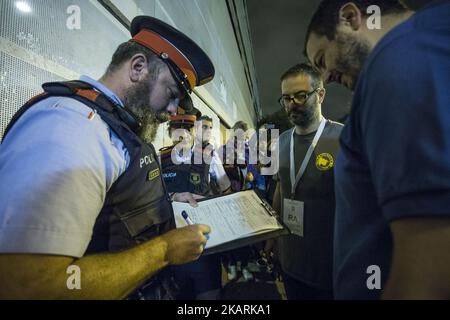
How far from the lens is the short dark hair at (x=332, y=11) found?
0.72 meters

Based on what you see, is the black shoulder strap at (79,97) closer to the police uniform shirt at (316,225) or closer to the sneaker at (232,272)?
the police uniform shirt at (316,225)

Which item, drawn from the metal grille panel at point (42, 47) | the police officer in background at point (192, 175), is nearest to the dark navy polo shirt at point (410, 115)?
the metal grille panel at point (42, 47)

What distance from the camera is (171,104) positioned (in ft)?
4.17

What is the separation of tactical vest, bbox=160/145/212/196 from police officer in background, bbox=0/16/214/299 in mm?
1421

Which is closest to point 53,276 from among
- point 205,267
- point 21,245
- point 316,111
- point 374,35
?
point 21,245

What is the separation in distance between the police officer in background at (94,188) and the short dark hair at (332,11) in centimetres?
66

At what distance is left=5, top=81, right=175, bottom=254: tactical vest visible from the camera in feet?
2.78

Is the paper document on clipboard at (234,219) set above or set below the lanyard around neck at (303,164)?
below

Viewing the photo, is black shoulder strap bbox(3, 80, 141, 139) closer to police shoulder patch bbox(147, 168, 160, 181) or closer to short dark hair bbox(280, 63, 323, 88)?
police shoulder patch bbox(147, 168, 160, 181)

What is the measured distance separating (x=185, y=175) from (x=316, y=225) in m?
1.54

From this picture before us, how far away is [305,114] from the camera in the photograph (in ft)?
5.85

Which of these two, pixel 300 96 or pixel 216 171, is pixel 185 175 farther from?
pixel 300 96
